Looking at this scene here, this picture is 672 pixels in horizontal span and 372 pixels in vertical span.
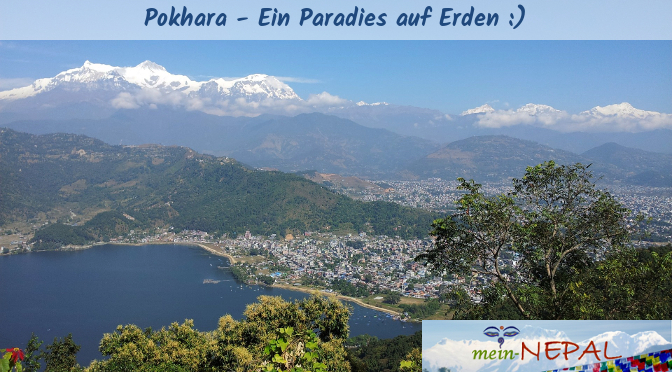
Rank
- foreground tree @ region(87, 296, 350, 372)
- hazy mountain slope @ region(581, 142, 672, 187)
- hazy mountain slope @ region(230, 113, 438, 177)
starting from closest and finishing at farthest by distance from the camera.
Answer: foreground tree @ region(87, 296, 350, 372) < hazy mountain slope @ region(581, 142, 672, 187) < hazy mountain slope @ region(230, 113, 438, 177)

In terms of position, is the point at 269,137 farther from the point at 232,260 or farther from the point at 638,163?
the point at 232,260

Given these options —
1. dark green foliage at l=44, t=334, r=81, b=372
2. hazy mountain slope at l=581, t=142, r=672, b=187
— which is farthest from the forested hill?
hazy mountain slope at l=581, t=142, r=672, b=187

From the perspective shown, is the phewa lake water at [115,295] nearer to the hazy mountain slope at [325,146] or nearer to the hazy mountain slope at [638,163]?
the hazy mountain slope at [638,163]

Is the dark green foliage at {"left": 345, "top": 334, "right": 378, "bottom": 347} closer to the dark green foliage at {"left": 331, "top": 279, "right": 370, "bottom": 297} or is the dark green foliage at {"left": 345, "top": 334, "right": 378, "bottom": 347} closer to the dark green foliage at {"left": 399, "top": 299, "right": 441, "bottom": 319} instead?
the dark green foliage at {"left": 399, "top": 299, "right": 441, "bottom": 319}

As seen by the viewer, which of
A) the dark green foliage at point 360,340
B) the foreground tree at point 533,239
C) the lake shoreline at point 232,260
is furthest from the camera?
the lake shoreline at point 232,260

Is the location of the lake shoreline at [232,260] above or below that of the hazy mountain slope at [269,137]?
below

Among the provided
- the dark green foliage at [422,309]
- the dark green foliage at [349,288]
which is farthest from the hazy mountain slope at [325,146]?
the dark green foliage at [422,309]

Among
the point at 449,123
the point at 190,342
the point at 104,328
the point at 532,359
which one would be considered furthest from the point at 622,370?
the point at 449,123
